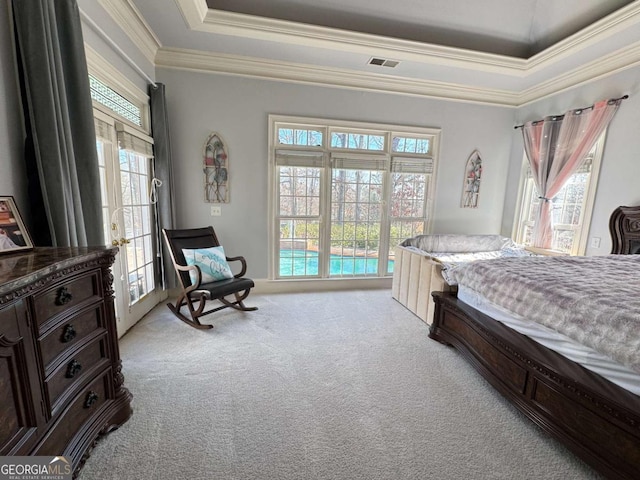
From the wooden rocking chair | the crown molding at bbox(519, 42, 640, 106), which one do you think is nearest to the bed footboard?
the wooden rocking chair

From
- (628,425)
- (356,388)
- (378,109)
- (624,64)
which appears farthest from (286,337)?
(624,64)

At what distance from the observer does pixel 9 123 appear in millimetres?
1359

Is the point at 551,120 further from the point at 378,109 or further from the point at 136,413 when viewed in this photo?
the point at 136,413

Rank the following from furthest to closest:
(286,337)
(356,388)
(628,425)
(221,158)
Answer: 1. (221,158)
2. (286,337)
3. (356,388)
4. (628,425)

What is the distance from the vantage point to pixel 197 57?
3053 mm

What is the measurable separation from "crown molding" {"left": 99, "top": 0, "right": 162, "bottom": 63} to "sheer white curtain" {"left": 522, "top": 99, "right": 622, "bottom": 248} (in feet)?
14.8

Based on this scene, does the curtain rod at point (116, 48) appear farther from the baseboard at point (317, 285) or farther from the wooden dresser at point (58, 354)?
the baseboard at point (317, 285)

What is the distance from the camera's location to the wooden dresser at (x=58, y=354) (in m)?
0.93

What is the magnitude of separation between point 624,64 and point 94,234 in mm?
4906

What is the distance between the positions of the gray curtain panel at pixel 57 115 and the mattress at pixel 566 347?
2663 millimetres

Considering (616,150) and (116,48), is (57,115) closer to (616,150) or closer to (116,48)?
(116,48)

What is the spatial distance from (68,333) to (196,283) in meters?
1.45

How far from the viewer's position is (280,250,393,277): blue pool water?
3.76m

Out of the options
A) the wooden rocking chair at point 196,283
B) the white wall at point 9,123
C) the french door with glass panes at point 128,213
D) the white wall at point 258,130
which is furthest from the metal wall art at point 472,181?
the white wall at point 9,123
